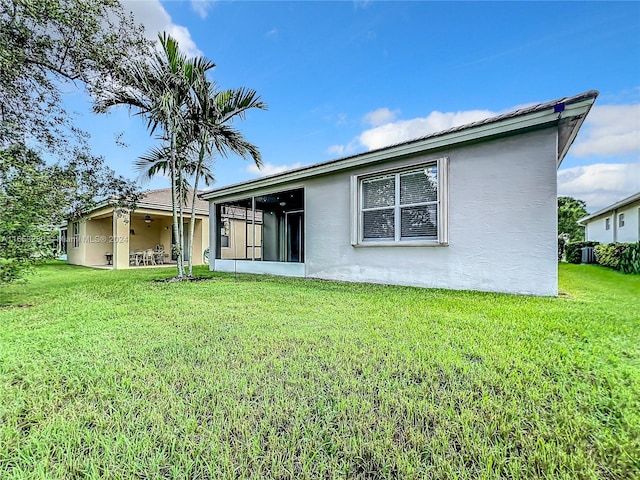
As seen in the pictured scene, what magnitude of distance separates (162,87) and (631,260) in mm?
16648

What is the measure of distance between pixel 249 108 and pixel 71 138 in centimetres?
627

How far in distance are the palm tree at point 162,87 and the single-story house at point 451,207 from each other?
3436 mm

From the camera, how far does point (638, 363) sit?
2482 mm

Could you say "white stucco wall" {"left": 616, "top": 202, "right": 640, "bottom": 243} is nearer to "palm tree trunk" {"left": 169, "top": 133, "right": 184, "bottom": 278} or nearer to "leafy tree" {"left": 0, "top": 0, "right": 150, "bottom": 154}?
"palm tree trunk" {"left": 169, "top": 133, "right": 184, "bottom": 278}

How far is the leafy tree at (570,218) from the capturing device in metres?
31.9

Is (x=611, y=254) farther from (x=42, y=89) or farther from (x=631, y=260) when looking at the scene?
(x=42, y=89)

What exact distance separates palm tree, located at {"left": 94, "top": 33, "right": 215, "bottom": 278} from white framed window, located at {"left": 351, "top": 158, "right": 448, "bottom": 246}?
17.1ft

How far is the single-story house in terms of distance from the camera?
5.27 metres

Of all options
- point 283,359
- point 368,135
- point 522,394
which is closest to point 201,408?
point 283,359

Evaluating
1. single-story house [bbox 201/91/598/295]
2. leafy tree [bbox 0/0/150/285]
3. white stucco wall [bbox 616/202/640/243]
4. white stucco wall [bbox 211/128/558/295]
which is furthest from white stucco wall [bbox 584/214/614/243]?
leafy tree [bbox 0/0/150/285]

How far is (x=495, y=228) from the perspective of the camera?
18.8 ft

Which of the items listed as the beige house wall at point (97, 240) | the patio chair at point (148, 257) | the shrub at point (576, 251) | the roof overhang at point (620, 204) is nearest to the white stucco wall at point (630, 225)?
the roof overhang at point (620, 204)

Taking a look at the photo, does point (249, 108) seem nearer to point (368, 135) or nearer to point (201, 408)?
point (201, 408)

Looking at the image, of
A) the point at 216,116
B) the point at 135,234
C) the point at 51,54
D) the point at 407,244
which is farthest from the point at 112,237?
the point at 407,244
